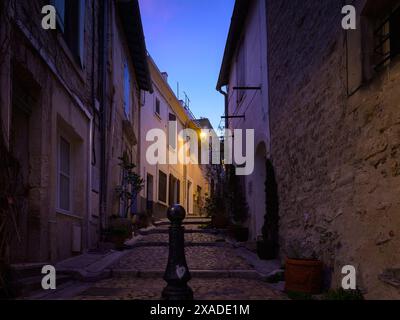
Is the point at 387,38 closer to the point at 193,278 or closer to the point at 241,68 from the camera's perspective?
the point at 193,278

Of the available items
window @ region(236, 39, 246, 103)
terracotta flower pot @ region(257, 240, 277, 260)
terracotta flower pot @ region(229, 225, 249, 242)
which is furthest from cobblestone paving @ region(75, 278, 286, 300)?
window @ region(236, 39, 246, 103)

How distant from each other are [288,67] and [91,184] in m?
4.10

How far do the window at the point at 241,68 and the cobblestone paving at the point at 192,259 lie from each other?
475cm

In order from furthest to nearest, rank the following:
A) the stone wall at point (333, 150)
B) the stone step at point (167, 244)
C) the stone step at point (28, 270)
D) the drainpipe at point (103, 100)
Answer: the stone step at point (167, 244)
the drainpipe at point (103, 100)
the stone step at point (28, 270)
the stone wall at point (333, 150)

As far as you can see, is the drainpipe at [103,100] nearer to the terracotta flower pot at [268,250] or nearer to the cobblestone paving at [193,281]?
the cobblestone paving at [193,281]

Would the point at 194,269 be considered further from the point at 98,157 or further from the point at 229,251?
the point at 98,157

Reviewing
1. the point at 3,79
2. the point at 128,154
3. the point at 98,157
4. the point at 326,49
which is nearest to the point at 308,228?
the point at 326,49

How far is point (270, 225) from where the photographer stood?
8859mm

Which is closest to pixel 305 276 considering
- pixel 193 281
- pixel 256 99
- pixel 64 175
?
pixel 193 281

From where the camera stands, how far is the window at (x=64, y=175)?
7.83 meters

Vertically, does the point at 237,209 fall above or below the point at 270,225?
above

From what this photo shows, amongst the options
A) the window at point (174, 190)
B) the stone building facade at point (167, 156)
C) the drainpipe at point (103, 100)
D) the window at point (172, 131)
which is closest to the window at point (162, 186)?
the stone building facade at point (167, 156)

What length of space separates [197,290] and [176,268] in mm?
2455

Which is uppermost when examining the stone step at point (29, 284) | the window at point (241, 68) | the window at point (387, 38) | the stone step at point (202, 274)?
the window at point (241, 68)
